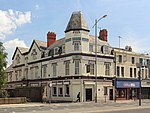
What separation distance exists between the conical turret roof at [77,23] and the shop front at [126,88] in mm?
12015

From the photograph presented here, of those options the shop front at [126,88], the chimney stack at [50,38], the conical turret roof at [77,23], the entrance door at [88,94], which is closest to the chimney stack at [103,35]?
the shop front at [126,88]

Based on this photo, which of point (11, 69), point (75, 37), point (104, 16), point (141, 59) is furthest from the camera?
point (11, 69)

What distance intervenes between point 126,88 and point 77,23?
16.5 m

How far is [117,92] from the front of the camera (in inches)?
2125

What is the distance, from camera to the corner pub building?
1871 inches

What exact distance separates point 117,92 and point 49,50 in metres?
14.8

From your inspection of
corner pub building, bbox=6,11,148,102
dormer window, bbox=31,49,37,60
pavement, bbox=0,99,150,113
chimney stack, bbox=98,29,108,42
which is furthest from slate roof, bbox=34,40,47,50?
pavement, bbox=0,99,150,113

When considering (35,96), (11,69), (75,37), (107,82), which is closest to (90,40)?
(75,37)

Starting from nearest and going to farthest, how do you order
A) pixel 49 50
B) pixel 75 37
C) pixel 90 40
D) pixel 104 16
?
pixel 104 16 < pixel 75 37 < pixel 90 40 < pixel 49 50

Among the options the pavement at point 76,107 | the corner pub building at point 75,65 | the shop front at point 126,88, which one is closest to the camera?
the pavement at point 76,107

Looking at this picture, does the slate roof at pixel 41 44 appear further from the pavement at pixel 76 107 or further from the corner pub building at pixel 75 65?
the pavement at pixel 76 107

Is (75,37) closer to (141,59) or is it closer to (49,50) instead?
(49,50)

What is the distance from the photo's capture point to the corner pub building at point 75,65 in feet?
156

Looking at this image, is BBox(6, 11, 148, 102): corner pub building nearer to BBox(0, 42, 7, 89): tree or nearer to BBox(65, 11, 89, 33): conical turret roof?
BBox(65, 11, 89, 33): conical turret roof
